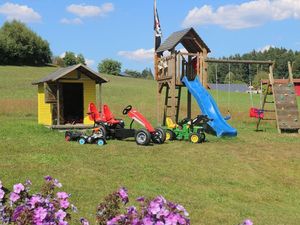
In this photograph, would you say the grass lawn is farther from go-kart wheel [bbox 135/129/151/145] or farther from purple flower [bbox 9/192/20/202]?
purple flower [bbox 9/192/20/202]

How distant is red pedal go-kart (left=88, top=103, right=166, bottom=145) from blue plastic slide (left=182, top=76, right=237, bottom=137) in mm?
2834

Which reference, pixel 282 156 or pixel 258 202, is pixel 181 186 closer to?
pixel 258 202

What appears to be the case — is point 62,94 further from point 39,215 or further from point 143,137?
point 39,215

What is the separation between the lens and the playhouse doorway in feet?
71.0

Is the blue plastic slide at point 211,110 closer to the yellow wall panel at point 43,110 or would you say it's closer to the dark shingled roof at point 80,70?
the dark shingled roof at point 80,70

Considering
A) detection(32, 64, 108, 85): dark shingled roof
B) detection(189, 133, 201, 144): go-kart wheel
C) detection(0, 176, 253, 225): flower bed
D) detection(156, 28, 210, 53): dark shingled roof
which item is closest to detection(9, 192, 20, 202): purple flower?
detection(0, 176, 253, 225): flower bed

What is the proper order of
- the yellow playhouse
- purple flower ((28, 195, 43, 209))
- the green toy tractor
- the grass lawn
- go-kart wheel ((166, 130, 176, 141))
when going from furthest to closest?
the yellow playhouse → go-kart wheel ((166, 130, 176, 141)) → the green toy tractor → the grass lawn → purple flower ((28, 195, 43, 209))


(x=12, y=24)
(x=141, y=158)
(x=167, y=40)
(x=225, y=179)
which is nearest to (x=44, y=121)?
(x=167, y=40)

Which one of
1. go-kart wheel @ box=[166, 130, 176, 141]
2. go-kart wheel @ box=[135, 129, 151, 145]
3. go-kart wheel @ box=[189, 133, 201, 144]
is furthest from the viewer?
go-kart wheel @ box=[166, 130, 176, 141]

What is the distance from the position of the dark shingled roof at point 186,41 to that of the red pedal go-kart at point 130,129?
519 centimetres

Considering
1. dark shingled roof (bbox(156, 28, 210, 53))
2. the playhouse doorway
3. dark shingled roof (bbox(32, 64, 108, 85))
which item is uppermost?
dark shingled roof (bbox(156, 28, 210, 53))

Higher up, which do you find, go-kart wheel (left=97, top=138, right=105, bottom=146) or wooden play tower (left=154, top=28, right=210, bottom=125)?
wooden play tower (left=154, top=28, right=210, bottom=125)

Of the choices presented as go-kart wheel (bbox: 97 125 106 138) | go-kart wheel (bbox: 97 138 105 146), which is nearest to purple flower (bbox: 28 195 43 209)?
go-kart wheel (bbox: 97 138 105 146)

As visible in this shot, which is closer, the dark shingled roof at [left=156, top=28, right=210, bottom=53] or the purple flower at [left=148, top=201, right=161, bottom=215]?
the purple flower at [left=148, top=201, right=161, bottom=215]
